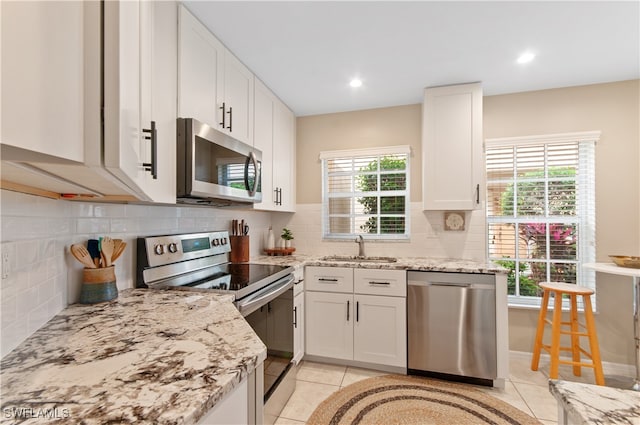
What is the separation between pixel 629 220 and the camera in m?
2.48

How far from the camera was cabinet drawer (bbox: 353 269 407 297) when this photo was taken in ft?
7.95

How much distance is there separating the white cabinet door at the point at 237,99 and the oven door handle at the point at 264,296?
109 cm

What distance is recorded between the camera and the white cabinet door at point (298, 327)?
2.37 meters

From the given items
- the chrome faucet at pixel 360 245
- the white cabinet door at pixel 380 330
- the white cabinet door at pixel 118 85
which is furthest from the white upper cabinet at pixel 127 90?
the chrome faucet at pixel 360 245

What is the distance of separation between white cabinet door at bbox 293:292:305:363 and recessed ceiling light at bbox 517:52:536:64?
2.51 meters

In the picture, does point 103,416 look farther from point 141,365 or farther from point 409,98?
point 409,98

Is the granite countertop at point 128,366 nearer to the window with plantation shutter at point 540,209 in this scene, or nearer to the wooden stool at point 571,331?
the wooden stool at point 571,331

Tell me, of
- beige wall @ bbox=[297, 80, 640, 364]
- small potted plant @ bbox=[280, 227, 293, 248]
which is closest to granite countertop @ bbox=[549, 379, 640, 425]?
beige wall @ bbox=[297, 80, 640, 364]

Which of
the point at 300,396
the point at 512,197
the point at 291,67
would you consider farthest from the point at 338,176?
the point at 300,396

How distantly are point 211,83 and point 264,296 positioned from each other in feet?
4.48

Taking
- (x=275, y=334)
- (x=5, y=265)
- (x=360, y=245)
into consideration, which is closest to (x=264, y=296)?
(x=275, y=334)

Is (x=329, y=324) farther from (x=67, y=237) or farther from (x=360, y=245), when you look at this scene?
(x=67, y=237)

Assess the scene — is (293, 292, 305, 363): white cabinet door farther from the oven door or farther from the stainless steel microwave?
the stainless steel microwave

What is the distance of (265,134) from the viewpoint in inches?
103
